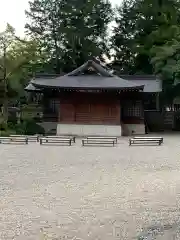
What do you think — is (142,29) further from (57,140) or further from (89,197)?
(89,197)

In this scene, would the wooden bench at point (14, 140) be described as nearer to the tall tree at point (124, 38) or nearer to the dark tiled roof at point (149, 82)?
the dark tiled roof at point (149, 82)

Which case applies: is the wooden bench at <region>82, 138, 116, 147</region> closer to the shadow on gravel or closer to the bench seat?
the bench seat

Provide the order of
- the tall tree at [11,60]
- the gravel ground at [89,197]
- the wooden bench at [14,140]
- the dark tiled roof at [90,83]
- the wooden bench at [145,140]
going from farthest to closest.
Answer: the tall tree at [11,60]
the dark tiled roof at [90,83]
the wooden bench at [14,140]
the wooden bench at [145,140]
the gravel ground at [89,197]

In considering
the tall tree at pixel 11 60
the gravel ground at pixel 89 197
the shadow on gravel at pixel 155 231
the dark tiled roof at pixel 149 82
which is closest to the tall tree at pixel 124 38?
the dark tiled roof at pixel 149 82

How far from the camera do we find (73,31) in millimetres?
41156

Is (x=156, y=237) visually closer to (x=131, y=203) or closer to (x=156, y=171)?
(x=131, y=203)

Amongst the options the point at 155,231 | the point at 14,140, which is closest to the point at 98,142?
the point at 14,140

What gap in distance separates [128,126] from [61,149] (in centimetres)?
1225

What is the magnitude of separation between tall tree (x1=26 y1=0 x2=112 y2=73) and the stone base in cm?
1434

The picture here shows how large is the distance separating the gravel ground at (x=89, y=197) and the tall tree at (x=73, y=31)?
87.9 ft

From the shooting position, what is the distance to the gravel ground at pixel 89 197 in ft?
19.7

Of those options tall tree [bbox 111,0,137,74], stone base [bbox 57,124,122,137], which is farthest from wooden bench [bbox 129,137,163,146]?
tall tree [bbox 111,0,137,74]

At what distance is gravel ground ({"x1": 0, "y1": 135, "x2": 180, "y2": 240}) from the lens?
600 centimetres

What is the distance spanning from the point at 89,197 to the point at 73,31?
34224 mm
